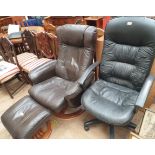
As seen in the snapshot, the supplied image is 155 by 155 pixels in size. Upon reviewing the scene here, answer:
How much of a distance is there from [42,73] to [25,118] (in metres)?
0.59

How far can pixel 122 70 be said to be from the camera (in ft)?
5.22

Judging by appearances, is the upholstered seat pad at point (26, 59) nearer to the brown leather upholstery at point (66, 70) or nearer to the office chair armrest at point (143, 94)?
the brown leather upholstery at point (66, 70)

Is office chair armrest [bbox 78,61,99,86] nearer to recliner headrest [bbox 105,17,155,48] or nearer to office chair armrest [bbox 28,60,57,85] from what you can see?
recliner headrest [bbox 105,17,155,48]

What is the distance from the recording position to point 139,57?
57.2 inches

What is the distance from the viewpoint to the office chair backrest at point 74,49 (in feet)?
5.37

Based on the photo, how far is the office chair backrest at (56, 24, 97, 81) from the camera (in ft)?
5.37

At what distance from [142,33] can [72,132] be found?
1.26 m

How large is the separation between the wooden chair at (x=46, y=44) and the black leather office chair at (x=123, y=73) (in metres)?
0.94

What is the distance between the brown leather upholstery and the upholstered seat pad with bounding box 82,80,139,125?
13 cm

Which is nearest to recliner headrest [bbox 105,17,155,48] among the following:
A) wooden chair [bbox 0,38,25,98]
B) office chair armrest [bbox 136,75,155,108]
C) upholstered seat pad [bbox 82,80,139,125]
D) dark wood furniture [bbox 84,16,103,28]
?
office chair armrest [bbox 136,75,155,108]

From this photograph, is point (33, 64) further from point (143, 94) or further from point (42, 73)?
point (143, 94)

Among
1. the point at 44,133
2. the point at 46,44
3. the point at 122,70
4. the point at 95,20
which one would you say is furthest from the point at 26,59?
the point at 95,20

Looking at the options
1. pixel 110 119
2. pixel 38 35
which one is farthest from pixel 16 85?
pixel 110 119
